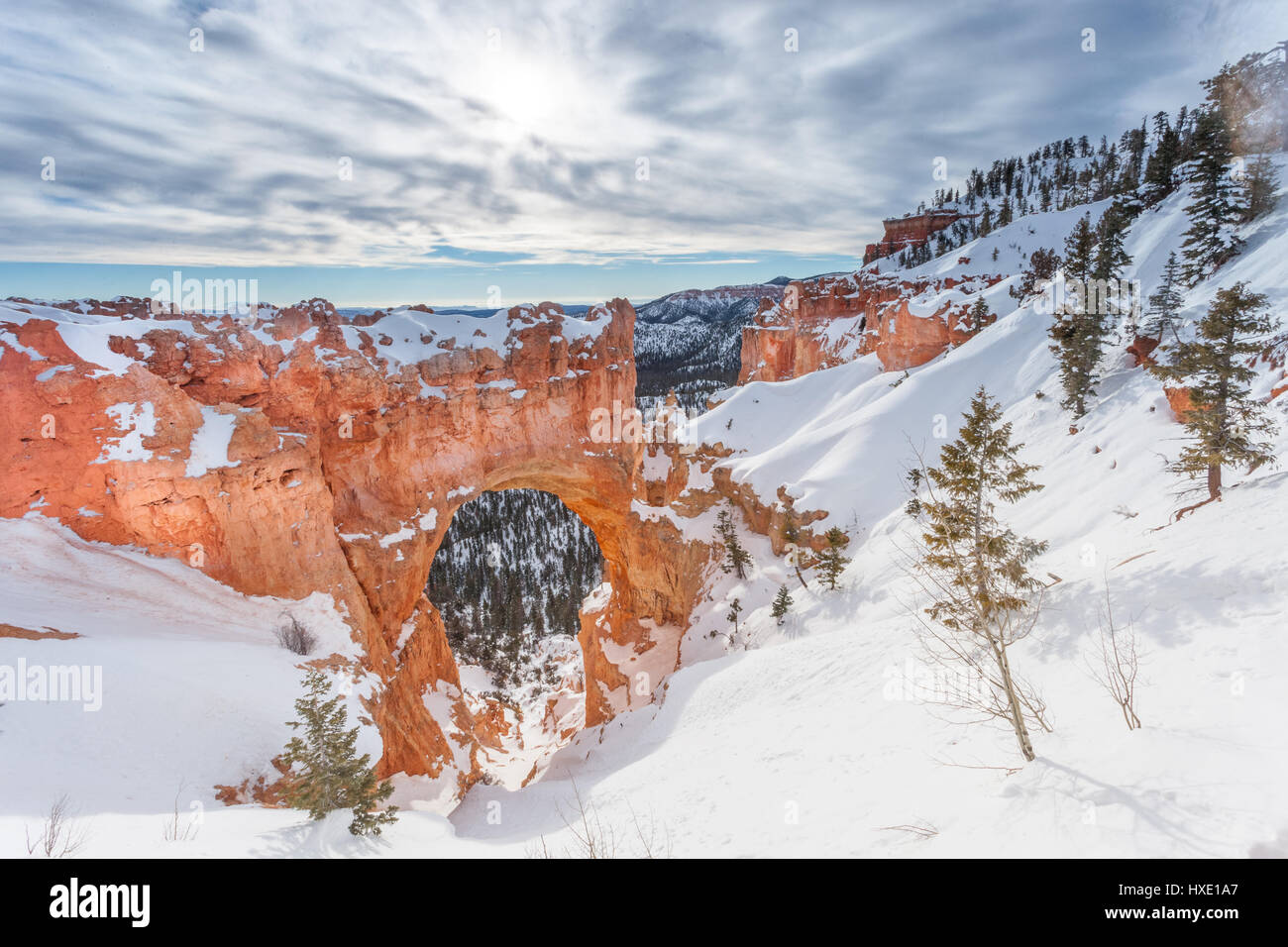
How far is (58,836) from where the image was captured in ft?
19.0

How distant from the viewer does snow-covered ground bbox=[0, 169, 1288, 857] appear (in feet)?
17.3

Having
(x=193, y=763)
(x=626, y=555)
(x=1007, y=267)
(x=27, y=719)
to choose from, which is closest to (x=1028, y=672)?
(x=193, y=763)

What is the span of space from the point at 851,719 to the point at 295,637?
1529 cm

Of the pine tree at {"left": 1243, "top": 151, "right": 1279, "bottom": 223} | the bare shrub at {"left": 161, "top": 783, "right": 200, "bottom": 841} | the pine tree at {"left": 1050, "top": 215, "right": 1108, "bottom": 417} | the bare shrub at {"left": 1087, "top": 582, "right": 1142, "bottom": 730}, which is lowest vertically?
the bare shrub at {"left": 161, "top": 783, "right": 200, "bottom": 841}

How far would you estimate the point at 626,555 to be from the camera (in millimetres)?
32781

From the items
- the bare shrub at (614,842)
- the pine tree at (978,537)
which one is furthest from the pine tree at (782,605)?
the bare shrub at (614,842)

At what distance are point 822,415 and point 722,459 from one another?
9781mm

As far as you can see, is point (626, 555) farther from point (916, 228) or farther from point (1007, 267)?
point (916, 228)

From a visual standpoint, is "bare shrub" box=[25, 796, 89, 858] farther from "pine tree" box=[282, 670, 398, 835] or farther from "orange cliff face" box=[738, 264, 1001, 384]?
"orange cliff face" box=[738, 264, 1001, 384]

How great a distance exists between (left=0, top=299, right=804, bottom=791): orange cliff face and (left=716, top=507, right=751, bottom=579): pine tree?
138cm

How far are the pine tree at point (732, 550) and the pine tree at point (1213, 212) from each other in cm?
2338

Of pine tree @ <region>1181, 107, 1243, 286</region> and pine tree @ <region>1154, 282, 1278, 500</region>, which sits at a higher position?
pine tree @ <region>1181, 107, 1243, 286</region>

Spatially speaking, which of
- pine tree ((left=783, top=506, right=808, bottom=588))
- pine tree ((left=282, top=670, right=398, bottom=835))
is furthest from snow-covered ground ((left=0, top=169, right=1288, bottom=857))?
pine tree ((left=783, top=506, right=808, bottom=588))

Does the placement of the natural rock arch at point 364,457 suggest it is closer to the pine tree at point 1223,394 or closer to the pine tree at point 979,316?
the pine tree at point 1223,394
